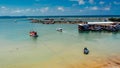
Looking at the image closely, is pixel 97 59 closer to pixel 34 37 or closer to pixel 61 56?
pixel 61 56

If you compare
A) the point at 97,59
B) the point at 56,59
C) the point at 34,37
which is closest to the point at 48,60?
the point at 56,59

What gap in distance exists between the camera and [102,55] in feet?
97.2

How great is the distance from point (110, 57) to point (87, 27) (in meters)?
35.3

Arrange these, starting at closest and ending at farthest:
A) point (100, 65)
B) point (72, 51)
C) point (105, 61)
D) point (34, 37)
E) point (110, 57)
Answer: point (100, 65) < point (105, 61) < point (110, 57) < point (72, 51) < point (34, 37)

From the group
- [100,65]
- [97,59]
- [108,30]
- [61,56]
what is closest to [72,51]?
[61,56]

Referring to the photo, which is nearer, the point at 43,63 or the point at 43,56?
the point at 43,63

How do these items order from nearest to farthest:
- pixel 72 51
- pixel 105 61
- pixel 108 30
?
pixel 105 61 < pixel 72 51 < pixel 108 30

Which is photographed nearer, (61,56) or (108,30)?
(61,56)

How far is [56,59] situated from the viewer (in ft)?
91.2

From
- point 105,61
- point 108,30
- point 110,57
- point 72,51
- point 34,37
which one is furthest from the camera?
point 108,30

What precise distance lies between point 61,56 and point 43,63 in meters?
4.13

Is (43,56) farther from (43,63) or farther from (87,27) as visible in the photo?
(87,27)

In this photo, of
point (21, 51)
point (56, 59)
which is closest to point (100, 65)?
point (56, 59)

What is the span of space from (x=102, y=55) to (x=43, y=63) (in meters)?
8.45
